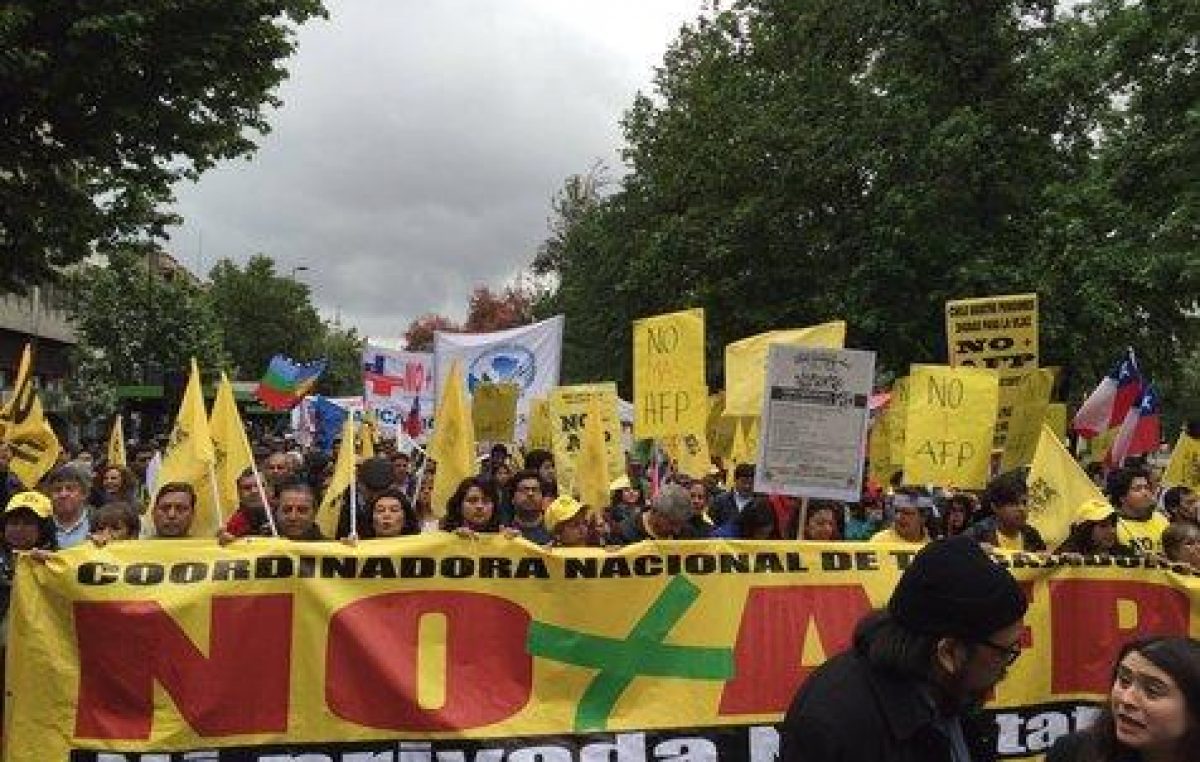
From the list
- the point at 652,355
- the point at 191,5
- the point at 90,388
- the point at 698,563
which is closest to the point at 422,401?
the point at 191,5

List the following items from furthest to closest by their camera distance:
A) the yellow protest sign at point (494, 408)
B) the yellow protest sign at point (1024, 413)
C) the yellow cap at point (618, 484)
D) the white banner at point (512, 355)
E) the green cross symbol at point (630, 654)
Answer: the white banner at point (512, 355) < the yellow protest sign at point (494, 408) < the yellow cap at point (618, 484) < the yellow protest sign at point (1024, 413) < the green cross symbol at point (630, 654)

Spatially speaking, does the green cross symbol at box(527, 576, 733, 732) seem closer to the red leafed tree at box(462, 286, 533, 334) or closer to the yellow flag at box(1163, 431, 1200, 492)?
the yellow flag at box(1163, 431, 1200, 492)

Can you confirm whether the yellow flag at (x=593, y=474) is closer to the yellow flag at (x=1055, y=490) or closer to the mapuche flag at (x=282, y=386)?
the yellow flag at (x=1055, y=490)

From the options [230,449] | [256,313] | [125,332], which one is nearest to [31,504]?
[230,449]

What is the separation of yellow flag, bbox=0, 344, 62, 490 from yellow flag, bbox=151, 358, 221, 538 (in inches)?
149

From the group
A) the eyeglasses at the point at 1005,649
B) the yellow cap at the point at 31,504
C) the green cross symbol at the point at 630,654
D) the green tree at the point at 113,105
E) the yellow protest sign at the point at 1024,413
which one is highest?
the green tree at the point at 113,105

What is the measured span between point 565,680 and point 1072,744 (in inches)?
93.1

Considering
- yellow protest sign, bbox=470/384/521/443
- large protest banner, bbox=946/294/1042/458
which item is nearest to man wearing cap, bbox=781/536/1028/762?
large protest banner, bbox=946/294/1042/458

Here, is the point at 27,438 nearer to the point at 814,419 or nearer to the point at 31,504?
the point at 31,504

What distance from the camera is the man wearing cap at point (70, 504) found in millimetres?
7867

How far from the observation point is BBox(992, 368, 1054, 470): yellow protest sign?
34.6 feet

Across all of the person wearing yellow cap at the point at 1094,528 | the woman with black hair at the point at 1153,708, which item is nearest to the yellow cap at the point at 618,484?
the person wearing yellow cap at the point at 1094,528

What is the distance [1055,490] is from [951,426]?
1.60 meters

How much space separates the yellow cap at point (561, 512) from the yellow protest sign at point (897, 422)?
17.4 feet
